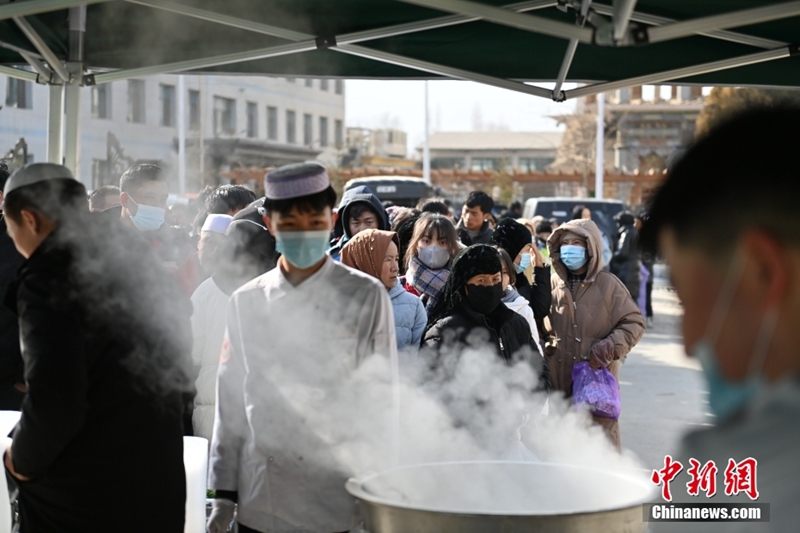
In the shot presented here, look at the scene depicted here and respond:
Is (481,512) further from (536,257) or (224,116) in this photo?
(224,116)

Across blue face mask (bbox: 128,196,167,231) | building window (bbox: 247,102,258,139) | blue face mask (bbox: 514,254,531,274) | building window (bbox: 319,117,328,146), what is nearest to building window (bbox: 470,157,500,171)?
building window (bbox: 319,117,328,146)

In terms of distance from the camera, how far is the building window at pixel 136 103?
32438mm

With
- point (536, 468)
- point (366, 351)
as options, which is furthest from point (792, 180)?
point (536, 468)

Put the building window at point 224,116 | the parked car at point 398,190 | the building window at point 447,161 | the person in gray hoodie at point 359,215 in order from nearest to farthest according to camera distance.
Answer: the person in gray hoodie at point 359,215
the parked car at point 398,190
the building window at point 224,116
the building window at point 447,161

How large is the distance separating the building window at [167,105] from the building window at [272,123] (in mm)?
8364

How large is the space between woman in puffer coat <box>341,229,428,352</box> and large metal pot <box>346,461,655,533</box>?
1546mm

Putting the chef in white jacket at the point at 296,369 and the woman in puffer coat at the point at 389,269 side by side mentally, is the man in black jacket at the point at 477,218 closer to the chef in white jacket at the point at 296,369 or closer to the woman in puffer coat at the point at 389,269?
the woman in puffer coat at the point at 389,269

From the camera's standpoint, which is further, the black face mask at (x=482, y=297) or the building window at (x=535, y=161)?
the building window at (x=535, y=161)

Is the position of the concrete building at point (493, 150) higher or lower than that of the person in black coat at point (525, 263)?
higher

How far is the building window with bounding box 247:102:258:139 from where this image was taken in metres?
43.9

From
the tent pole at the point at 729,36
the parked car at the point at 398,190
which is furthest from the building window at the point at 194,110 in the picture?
the tent pole at the point at 729,36

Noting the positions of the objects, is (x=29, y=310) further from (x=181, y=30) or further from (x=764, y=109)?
Answer: (x=181, y=30)

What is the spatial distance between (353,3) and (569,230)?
7.40 feet

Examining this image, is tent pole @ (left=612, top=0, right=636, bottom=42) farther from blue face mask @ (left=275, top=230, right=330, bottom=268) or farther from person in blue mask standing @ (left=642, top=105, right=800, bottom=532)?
person in blue mask standing @ (left=642, top=105, right=800, bottom=532)
